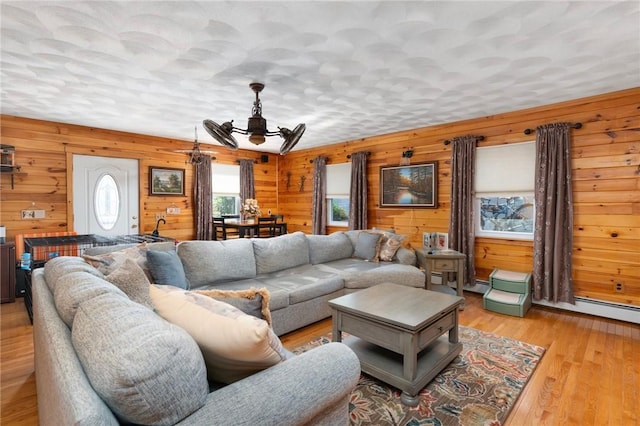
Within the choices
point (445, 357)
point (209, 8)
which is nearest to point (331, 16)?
point (209, 8)

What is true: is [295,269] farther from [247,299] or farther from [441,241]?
[247,299]

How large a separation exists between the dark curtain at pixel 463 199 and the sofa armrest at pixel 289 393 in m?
3.63

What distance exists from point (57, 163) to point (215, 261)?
10.8 ft

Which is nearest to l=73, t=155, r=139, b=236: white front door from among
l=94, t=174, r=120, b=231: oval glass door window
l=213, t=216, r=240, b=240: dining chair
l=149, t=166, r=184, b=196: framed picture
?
l=94, t=174, r=120, b=231: oval glass door window

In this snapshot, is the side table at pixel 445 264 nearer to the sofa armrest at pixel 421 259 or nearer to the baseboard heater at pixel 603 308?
the sofa armrest at pixel 421 259

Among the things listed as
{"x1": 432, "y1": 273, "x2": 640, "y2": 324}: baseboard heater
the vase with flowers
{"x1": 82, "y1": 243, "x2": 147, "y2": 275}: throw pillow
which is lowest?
{"x1": 432, "y1": 273, "x2": 640, "y2": 324}: baseboard heater

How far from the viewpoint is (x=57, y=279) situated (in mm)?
1687

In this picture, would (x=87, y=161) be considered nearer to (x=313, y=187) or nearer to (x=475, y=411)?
(x=313, y=187)

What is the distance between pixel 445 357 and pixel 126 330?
7.34ft

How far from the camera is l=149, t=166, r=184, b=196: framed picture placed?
5516 mm

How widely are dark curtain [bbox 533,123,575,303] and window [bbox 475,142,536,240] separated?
0.68 feet

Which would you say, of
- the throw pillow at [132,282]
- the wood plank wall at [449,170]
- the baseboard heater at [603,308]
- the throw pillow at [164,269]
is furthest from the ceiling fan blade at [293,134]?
the baseboard heater at [603,308]

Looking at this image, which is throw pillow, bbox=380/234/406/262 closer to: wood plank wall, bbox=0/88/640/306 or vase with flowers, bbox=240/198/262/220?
wood plank wall, bbox=0/88/640/306

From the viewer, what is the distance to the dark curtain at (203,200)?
600 cm
